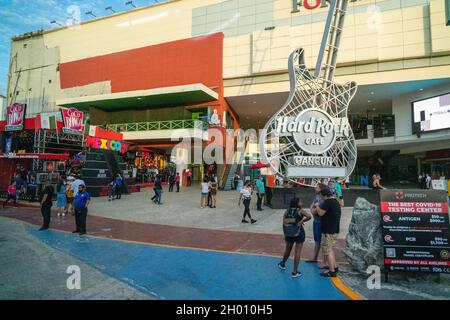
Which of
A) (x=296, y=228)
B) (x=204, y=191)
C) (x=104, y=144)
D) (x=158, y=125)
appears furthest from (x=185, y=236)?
(x=158, y=125)

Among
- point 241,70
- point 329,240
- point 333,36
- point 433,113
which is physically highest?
→ point 241,70

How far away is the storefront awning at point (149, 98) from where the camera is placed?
83.4 ft

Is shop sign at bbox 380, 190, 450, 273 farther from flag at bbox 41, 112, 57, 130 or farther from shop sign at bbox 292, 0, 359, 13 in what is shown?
shop sign at bbox 292, 0, 359, 13

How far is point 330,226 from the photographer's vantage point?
521 centimetres

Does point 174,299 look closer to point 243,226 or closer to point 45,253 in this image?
point 45,253

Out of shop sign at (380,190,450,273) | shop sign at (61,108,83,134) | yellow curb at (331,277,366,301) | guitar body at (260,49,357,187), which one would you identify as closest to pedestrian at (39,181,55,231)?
yellow curb at (331,277,366,301)

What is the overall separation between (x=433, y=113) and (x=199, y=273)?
2687cm

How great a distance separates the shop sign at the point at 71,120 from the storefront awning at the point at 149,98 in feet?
29.9

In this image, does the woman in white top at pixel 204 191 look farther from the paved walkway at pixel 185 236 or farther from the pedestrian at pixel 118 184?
the pedestrian at pixel 118 184

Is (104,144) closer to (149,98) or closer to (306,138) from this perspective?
(149,98)

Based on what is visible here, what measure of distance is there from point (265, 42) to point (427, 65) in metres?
14.3

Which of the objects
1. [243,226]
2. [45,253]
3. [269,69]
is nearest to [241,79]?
[269,69]
